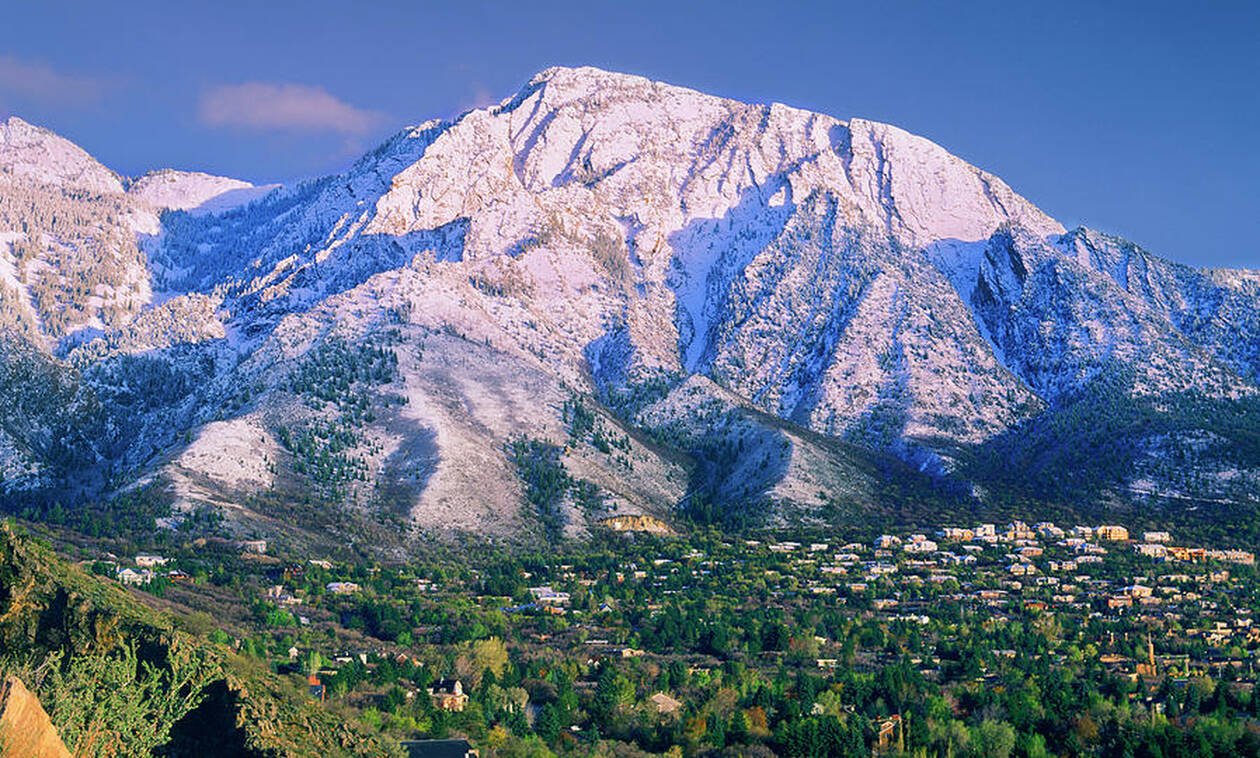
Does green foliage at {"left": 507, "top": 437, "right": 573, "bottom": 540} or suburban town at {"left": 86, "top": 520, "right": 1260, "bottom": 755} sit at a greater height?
green foliage at {"left": 507, "top": 437, "right": 573, "bottom": 540}

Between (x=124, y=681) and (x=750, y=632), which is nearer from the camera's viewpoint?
(x=124, y=681)

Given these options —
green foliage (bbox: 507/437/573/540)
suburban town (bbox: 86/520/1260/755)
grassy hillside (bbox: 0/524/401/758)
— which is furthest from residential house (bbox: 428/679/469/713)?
green foliage (bbox: 507/437/573/540)

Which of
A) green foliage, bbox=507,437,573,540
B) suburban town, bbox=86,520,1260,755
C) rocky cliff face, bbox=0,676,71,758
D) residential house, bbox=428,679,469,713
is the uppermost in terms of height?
green foliage, bbox=507,437,573,540

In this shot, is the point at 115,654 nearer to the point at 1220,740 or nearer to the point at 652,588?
the point at 1220,740

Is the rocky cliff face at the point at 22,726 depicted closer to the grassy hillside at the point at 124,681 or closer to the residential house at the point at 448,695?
the grassy hillside at the point at 124,681

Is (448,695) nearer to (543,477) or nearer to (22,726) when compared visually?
(22,726)

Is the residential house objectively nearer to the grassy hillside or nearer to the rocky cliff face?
the grassy hillside

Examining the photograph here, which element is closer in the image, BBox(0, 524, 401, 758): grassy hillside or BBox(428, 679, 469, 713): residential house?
BBox(0, 524, 401, 758): grassy hillside

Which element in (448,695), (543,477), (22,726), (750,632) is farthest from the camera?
(543,477)

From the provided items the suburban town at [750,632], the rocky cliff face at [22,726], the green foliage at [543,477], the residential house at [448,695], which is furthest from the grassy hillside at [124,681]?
the green foliage at [543,477]

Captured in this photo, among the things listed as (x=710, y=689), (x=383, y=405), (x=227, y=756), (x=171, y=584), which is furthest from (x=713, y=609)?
(x=227, y=756)

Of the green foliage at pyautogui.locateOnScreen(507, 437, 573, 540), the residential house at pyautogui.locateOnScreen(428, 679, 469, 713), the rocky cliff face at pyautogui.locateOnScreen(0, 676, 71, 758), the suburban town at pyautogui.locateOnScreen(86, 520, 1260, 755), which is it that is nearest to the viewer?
the rocky cliff face at pyautogui.locateOnScreen(0, 676, 71, 758)

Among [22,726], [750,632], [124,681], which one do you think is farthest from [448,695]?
[22,726]
